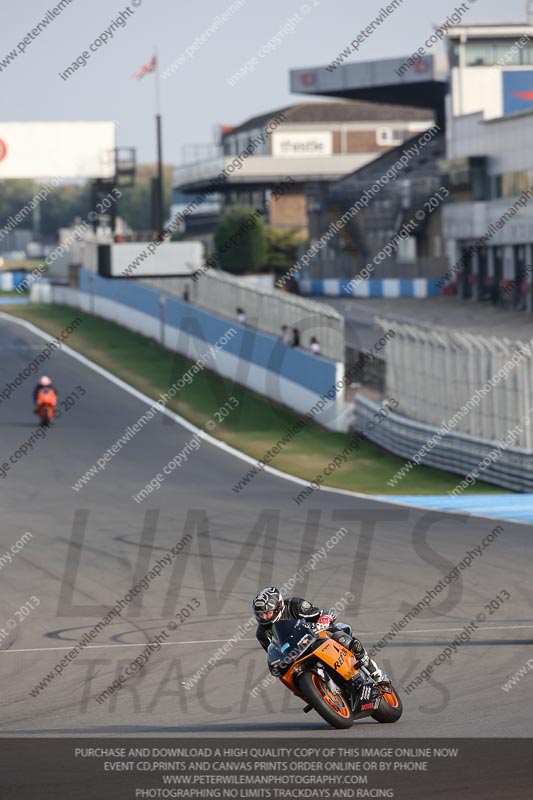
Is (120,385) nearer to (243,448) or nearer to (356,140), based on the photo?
(243,448)

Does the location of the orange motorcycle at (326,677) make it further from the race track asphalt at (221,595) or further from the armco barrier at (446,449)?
the armco barrier at (446,449)

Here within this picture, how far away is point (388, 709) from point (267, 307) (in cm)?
3061

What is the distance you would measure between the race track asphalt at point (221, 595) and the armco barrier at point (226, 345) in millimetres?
6465

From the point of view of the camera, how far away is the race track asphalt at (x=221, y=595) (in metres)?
10.3

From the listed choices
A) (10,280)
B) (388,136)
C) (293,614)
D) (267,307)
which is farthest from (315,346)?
(388,136)

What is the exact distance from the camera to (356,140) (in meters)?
102

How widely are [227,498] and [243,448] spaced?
683 cm

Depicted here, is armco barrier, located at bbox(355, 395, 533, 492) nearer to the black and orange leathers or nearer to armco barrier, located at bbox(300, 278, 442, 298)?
the black and orange leathers

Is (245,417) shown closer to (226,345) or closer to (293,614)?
(226,345)

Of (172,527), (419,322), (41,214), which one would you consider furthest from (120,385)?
(41,214)

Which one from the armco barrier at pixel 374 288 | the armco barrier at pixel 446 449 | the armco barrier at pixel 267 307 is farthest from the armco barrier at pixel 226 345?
the armco barrier at pixel 374 288

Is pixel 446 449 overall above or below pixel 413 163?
below

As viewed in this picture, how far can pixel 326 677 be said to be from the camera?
9594 millimetres
